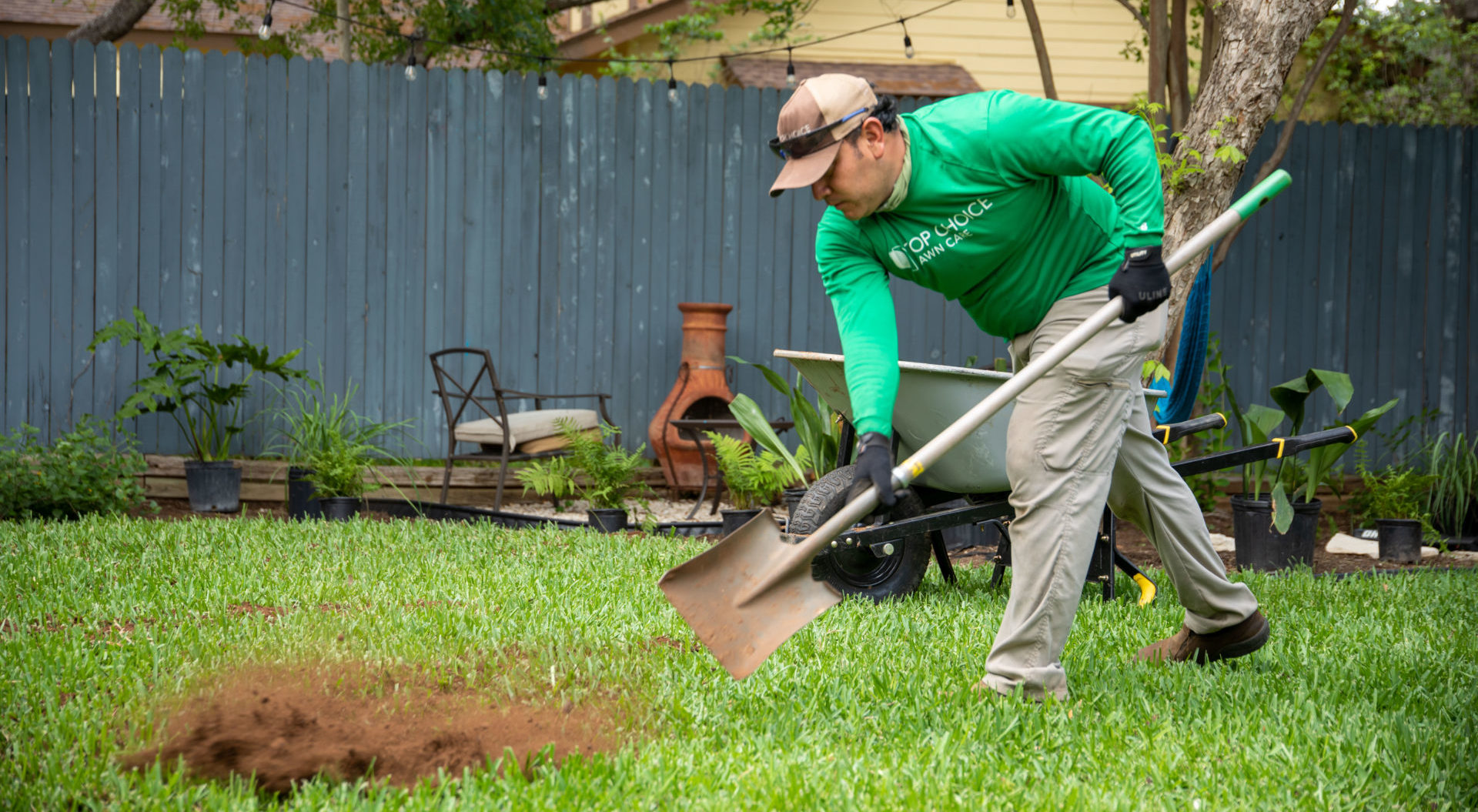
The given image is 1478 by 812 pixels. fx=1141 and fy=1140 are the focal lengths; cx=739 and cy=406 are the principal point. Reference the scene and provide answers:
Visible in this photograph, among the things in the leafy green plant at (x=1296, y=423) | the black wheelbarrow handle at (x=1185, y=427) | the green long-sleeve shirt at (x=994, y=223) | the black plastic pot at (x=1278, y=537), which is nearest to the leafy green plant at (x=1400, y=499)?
the leafy green plant at (x=1296, y=423)

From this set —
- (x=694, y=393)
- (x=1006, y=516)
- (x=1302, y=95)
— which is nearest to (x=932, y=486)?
(x=1006, y=516)

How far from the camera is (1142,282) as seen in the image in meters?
2.27

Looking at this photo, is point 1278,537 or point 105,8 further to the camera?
point 105,8

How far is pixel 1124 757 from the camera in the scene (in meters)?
2.14

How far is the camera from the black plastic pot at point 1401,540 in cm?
522

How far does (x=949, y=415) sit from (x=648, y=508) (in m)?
2.74

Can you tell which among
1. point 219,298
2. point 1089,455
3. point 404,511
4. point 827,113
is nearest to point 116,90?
point 219,298

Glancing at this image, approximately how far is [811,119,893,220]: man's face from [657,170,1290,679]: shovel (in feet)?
1.62

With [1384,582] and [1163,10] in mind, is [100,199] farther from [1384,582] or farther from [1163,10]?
[1384,582]

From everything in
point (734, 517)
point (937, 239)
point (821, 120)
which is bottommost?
point (734, 517)

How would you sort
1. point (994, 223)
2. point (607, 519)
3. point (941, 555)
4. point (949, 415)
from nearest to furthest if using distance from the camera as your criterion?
point (994, 223)
point (949, 415)
point (941, 555)
point (607, 519)

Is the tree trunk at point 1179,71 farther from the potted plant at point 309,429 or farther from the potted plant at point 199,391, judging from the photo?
the potted plant at point 199,391

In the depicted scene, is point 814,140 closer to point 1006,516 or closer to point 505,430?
point 1006,516

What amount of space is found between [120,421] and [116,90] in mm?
1952
